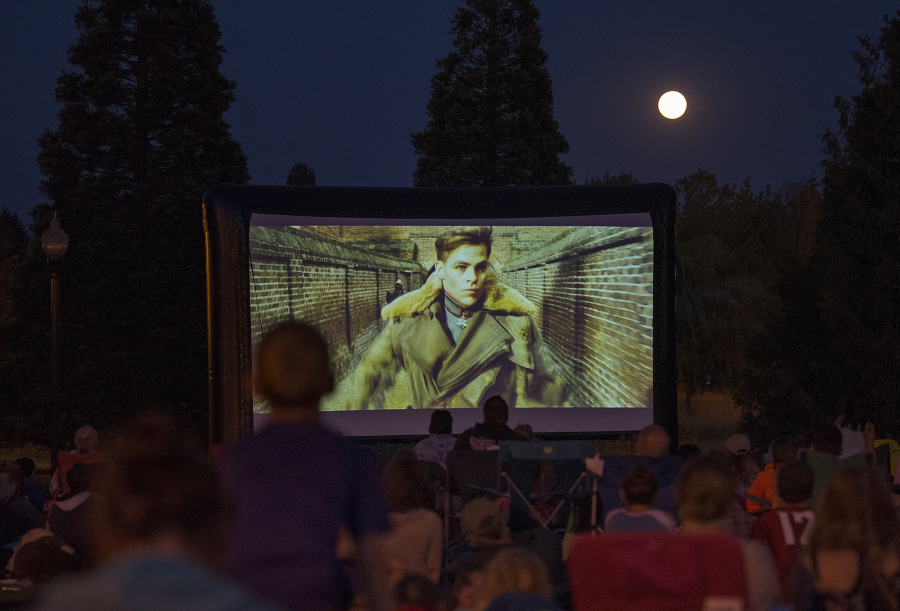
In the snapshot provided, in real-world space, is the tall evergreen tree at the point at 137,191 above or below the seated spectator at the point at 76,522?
above

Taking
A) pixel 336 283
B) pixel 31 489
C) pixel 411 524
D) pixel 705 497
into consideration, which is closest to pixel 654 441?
pixel 411 524

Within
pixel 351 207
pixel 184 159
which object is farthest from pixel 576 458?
pixel 184 159

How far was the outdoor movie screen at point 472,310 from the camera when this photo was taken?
8281 mm

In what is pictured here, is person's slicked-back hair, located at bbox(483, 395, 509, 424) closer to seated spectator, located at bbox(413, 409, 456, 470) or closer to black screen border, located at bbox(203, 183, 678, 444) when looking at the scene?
seated spectator, located at bbox(413, 409, 456, 470)

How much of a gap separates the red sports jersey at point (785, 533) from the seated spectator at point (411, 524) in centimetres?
112

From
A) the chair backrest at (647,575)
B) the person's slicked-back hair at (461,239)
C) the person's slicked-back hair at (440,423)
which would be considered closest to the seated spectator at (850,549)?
the chair backrest at (647,575)

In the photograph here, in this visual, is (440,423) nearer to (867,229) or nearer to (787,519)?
(787,519)

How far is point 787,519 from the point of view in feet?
10.2

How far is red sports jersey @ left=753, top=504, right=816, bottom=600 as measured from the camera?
10.1 ft

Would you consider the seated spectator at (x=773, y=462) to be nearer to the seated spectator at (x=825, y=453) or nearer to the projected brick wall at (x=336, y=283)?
the seated spectator at (x=825, y=453)

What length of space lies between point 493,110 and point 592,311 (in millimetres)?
14264

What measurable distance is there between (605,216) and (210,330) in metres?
3.60

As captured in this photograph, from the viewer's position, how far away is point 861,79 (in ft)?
52.0

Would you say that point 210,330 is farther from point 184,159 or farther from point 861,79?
point 861,79
